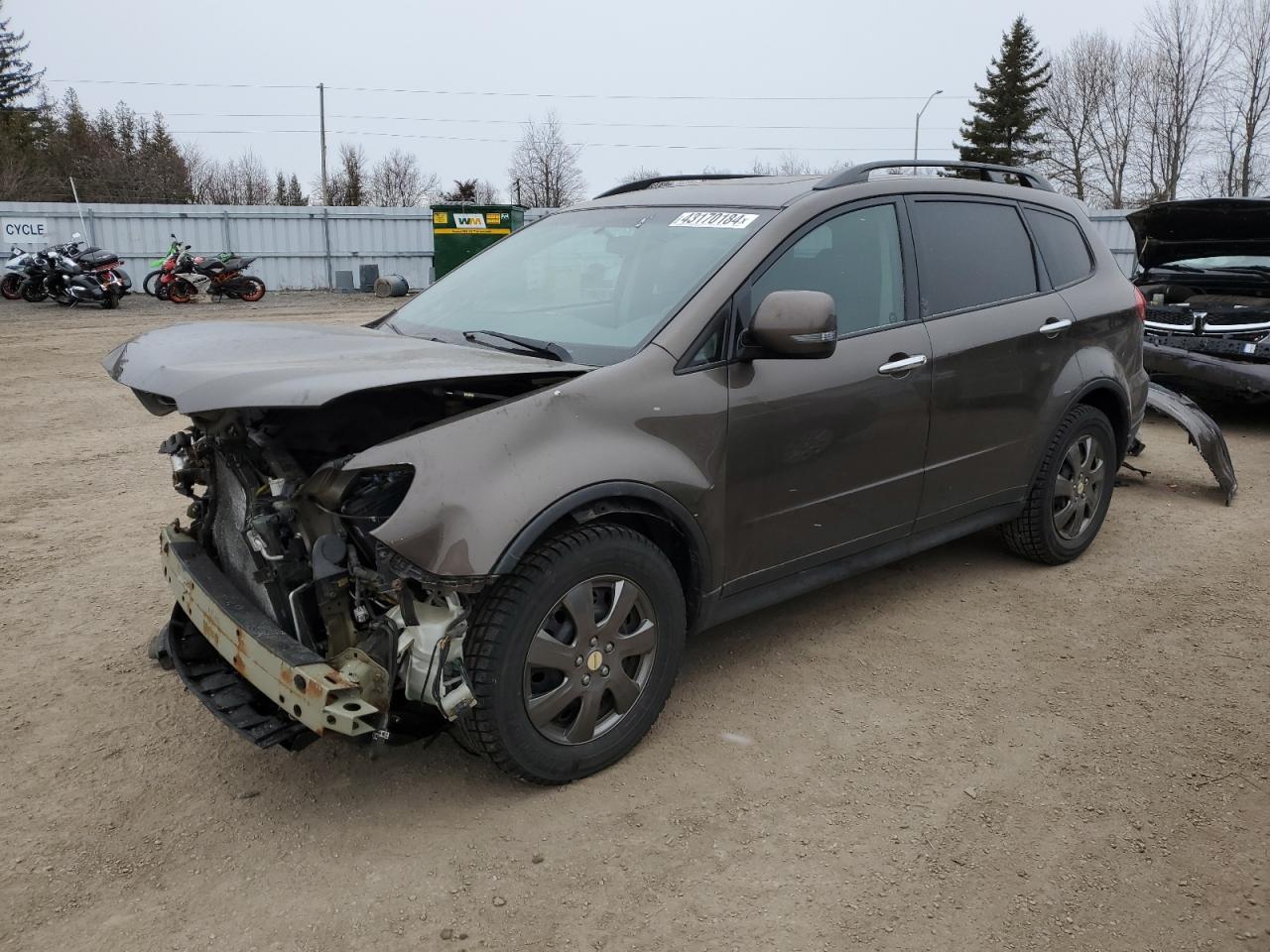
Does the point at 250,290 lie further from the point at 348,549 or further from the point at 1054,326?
the point at 348,549

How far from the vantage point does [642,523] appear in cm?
313

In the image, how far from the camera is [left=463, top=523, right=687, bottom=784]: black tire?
106 inches

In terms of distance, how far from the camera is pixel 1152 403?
252 inches

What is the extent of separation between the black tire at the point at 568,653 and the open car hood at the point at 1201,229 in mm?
6961

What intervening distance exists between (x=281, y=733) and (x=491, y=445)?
96cm

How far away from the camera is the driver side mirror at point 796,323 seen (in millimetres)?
3055

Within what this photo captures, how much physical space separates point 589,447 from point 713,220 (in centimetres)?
117

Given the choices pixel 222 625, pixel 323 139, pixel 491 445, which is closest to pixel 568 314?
pixel 491 445

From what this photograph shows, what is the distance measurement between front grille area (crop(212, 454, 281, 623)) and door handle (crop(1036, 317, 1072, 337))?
333 centimetres

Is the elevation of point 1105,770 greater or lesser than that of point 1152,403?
lesser

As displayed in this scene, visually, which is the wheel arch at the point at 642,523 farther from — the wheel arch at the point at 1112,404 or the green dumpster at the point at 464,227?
the green dumpster at the point at 464,227

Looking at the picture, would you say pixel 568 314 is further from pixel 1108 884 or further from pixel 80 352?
pixel 80 352

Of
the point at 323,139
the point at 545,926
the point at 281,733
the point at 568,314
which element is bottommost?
the point at 545,926

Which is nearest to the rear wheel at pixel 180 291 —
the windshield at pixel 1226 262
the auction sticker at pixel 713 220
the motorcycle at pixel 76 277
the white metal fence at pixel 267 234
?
the motorcycle at pixel 76 277
